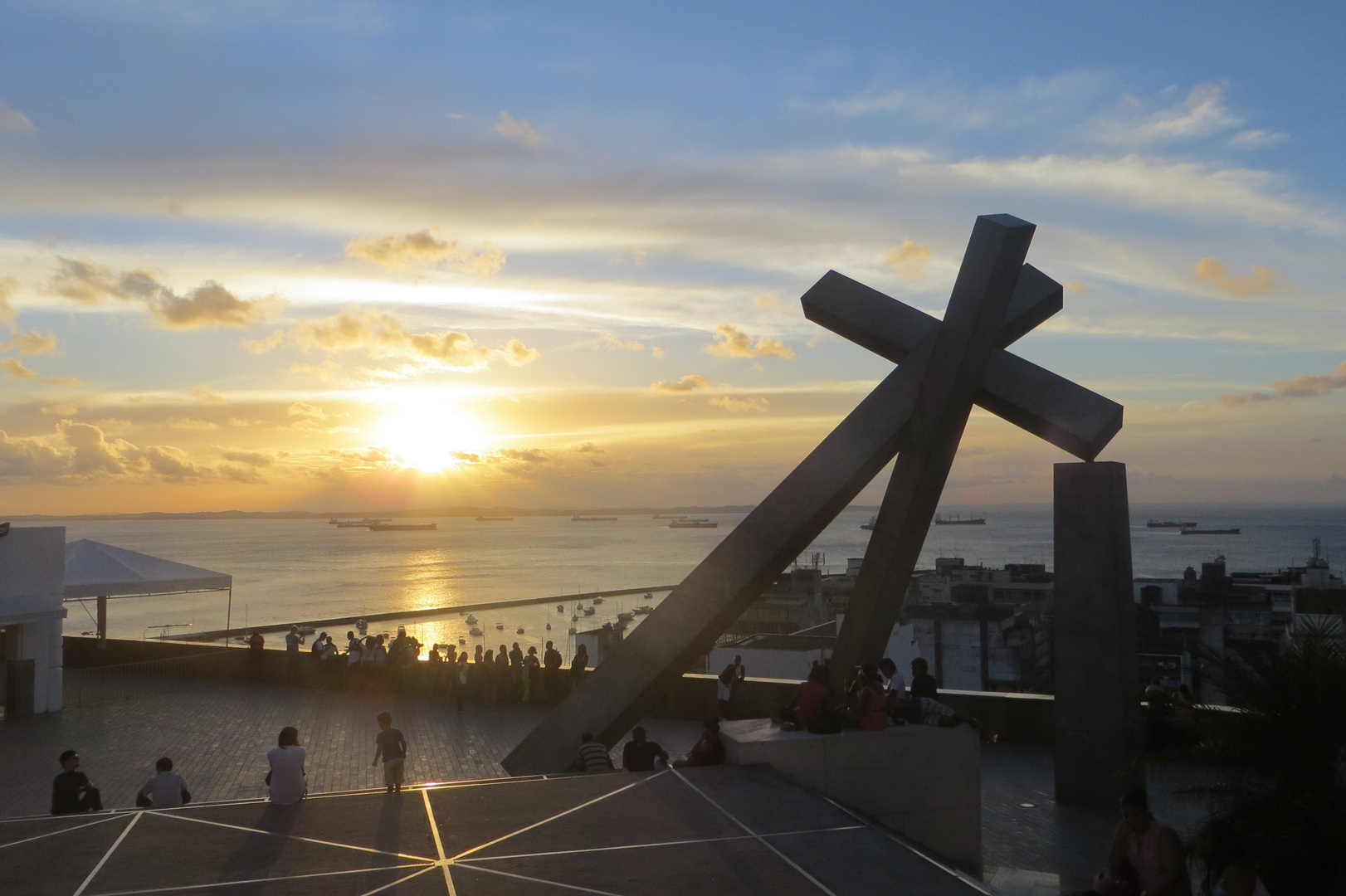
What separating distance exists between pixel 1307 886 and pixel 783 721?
352 centimetres

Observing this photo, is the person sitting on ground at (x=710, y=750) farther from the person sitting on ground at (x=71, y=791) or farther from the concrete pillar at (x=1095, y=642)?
the person sitting on ground at (x=71, y=791)

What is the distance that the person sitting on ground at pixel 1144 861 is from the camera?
17.1ft

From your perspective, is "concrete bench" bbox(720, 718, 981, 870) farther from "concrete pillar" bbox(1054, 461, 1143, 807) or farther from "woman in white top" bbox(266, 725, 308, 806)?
"woman in white top" bbox(266, 725, 308, 806)

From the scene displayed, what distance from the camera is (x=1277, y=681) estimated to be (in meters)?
6.21

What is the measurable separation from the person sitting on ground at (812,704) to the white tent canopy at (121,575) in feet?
45.1

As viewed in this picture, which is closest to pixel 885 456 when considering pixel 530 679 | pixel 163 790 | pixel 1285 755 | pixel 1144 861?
pixel 1285 755

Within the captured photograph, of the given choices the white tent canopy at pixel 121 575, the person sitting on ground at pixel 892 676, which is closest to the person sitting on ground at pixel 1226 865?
the person sitting on ground at pixel 892 676

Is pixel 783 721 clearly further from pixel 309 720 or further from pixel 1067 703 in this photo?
pixel 309 720

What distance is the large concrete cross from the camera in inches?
397

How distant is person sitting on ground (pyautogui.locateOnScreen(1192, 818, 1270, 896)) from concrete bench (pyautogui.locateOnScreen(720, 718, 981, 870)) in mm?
2675

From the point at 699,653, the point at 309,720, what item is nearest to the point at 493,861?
the point at 699,653

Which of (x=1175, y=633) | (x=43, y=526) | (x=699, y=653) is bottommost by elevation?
(x=1175, y=633)

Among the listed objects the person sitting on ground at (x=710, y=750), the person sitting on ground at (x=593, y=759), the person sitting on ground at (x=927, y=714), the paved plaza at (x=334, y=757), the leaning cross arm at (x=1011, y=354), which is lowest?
the paved plaza at (x=334, y=757)

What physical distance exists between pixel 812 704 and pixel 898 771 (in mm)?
787
